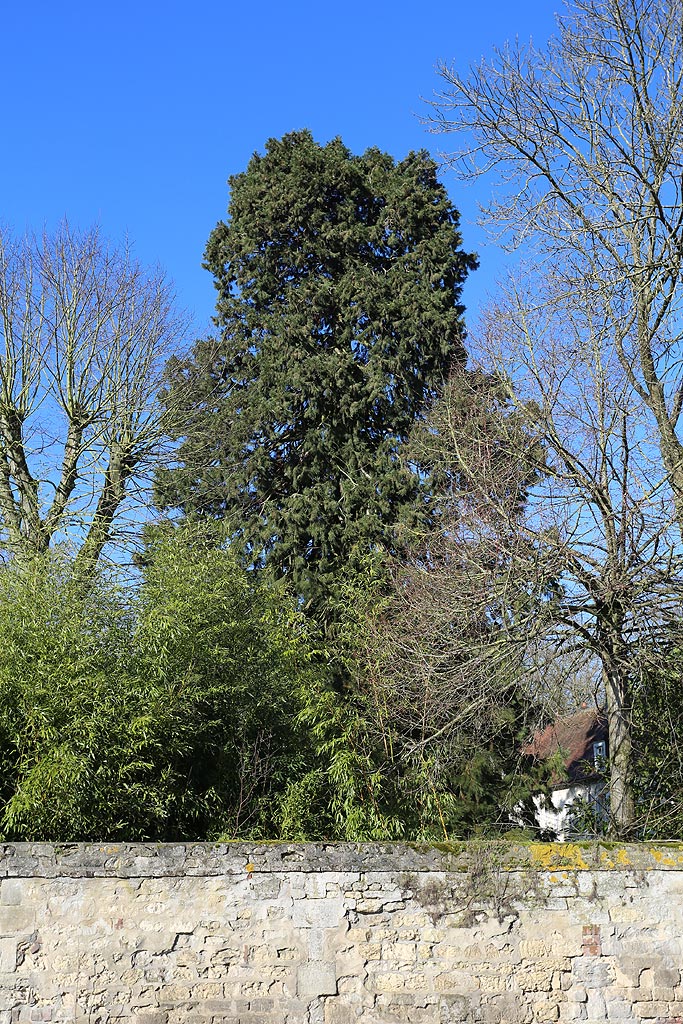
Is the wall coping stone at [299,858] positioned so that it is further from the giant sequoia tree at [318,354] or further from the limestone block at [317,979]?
the giant sequoia tree at [318,354]

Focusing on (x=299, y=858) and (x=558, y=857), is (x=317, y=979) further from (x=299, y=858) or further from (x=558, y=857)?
(x=558, y=857)

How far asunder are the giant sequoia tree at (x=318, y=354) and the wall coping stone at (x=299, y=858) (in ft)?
24.4

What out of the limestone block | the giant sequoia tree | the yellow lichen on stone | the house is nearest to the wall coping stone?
the yellow lichen on stone

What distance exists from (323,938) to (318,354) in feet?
35.3

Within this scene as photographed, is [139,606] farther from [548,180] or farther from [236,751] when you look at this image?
[548,180]

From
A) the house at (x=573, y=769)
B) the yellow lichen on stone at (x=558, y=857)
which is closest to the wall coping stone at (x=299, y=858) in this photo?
the yellow lichen on stone at (x=558, y=857)

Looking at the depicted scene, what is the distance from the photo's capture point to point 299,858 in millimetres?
7207

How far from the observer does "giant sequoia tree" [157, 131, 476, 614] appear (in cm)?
1530

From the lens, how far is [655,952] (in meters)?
7.21

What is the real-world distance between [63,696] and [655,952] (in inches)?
193

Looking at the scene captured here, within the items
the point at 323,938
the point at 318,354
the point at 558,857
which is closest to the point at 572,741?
the point at 318,354

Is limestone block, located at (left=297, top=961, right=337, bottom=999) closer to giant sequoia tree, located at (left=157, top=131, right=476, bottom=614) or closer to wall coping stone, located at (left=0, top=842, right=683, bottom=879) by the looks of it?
wall coping stone, located at (left=0, top=842, right=683, bottom=879)

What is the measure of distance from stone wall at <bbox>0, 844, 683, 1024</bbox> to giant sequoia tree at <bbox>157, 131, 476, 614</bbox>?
24.8 feet

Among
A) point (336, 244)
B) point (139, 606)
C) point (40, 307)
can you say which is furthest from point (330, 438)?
point (139, 606)
